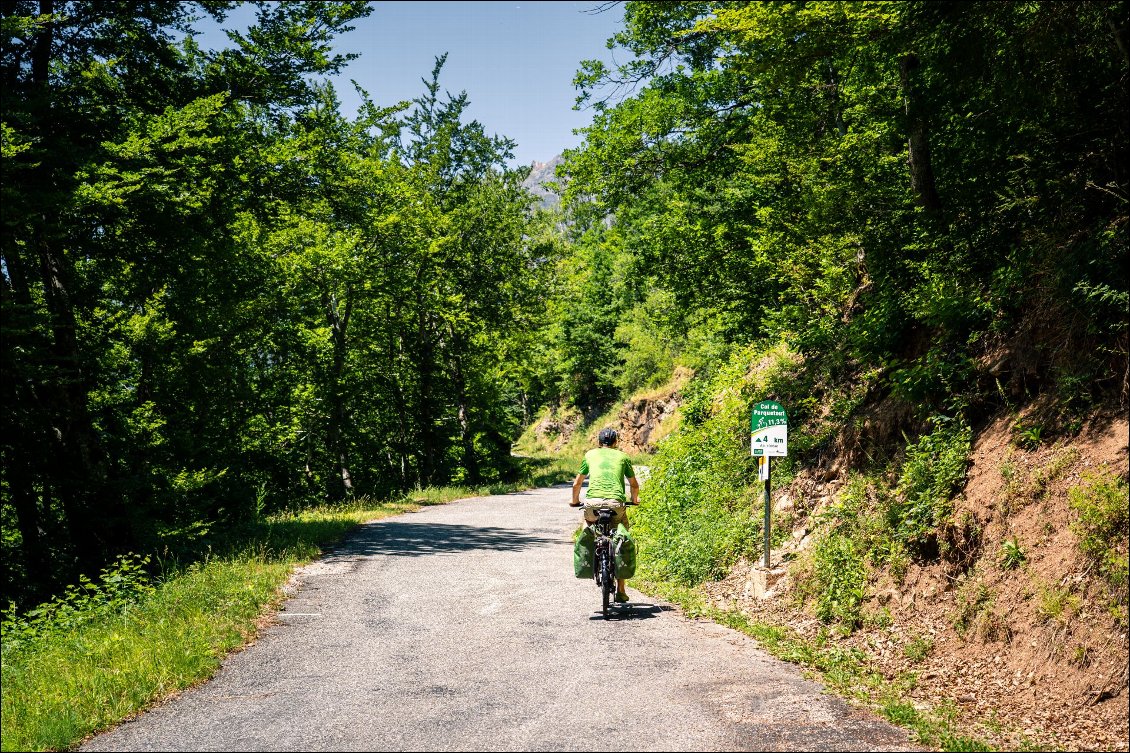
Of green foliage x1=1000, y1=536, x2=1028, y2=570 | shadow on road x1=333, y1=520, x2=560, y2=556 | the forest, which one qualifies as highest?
the forest

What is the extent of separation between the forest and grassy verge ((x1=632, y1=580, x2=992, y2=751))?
4.40 ft

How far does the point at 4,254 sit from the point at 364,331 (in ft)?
55.1

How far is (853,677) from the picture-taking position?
618 cm

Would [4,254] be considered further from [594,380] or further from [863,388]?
[594,380]

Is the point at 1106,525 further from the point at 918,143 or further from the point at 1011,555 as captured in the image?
the point at 918,143

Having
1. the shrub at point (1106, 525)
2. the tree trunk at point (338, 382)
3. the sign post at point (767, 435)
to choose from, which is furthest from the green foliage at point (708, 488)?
the tree trunk at point (338, 382)

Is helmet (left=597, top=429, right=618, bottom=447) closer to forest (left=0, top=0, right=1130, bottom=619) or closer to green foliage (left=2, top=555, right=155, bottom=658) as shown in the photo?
forest (left=0, top=0, right=1130, bottom=619)

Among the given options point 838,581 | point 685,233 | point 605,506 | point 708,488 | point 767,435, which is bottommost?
point 838,581

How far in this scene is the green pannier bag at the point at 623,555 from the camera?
8.55 m

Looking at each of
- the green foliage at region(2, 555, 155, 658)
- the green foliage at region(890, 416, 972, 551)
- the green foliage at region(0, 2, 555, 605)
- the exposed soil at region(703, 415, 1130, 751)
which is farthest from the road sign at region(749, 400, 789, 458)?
the green foliage at region(0, 2, 555, 605)

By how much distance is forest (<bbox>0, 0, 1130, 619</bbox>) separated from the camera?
714 cm

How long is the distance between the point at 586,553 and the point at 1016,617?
4.35 m

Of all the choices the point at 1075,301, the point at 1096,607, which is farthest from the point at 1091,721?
the point at 1075,301

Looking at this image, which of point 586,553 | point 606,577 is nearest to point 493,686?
point 606,577
